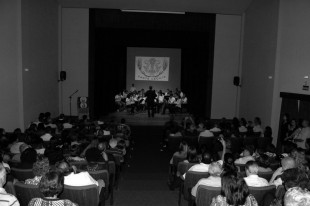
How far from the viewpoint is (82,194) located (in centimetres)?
368

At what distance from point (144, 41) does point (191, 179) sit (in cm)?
1128

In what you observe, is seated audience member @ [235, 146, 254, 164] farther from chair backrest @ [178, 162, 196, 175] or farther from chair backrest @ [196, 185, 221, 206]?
chair backrest @ [196, 185, 221, 206]

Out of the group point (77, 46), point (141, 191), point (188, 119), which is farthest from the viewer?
point (77, 46)

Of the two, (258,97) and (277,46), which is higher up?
(277,46)

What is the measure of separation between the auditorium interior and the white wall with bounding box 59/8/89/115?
0.04 m

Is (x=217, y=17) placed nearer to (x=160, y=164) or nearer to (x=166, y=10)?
(x=166, y=10)

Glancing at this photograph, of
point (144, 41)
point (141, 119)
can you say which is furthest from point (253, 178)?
point (144, 41)

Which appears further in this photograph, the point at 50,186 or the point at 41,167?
the point at 41,167

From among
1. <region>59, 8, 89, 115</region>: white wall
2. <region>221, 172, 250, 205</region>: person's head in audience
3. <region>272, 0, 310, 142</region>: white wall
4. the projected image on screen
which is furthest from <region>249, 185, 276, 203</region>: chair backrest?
the projected image on screen

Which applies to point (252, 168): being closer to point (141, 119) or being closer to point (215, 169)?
point (215, 169)

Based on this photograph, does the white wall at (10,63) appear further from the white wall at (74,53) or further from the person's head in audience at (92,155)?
the person's head in audience at (92,155)

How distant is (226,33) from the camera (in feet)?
47.2

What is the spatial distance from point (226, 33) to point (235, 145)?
24.0ft

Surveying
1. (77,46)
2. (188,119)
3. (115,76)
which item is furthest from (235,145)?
(115,76)
